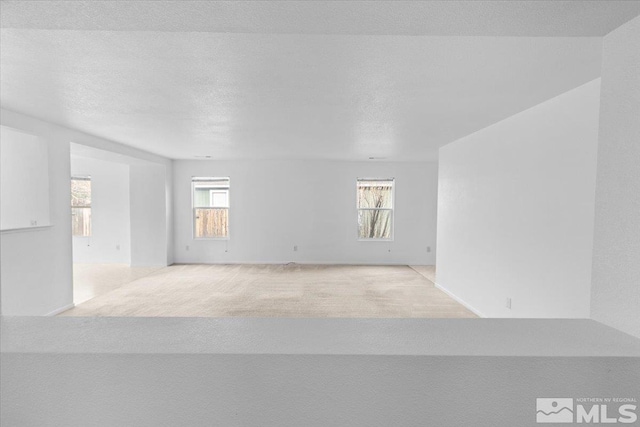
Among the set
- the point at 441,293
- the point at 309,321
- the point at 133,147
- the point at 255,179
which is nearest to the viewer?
the point at 309,321

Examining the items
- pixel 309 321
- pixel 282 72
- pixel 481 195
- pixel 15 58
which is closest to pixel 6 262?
pixel 15 58

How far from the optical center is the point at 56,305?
462cm

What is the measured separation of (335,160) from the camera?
8.47 metres

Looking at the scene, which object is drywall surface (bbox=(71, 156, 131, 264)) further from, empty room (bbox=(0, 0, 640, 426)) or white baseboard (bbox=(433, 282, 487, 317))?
white baseboard (bbox=(433, 282, 487, 317))

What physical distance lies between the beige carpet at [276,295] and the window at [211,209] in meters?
1.09

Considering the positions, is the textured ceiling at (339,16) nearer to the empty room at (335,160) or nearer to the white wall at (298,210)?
the empty room at (335,160)

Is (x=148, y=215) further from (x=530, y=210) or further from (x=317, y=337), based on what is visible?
(x=317, y=337)

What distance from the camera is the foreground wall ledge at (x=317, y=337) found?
3.20 feet

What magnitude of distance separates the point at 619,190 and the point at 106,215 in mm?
9685

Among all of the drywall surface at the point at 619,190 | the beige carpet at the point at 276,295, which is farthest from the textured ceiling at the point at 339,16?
the beige carpet at the point at 276,295

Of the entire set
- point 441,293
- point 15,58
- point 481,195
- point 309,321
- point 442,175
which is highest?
point 15,58

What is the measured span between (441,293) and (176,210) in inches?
245

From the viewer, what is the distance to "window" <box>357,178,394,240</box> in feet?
29.0

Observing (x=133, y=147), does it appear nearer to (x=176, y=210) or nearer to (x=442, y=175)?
(x=176, y=210)
